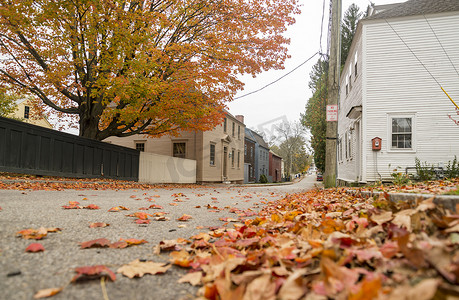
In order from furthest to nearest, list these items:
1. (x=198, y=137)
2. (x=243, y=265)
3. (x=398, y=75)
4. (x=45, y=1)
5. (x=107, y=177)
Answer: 1. (x=198, y=137)
2. (x=107, y=177)
3. (x=398, y=75)
4. (x=45, y=1)
5. (x=243, y=265)

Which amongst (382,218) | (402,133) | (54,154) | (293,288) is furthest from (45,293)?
(402,133)

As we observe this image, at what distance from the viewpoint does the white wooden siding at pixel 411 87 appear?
12.3 metres

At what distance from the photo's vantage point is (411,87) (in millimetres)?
12734

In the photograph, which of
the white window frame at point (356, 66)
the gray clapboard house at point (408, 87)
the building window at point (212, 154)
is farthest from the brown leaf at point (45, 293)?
the building window at point (212, 154)

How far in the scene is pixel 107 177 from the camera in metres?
14.7

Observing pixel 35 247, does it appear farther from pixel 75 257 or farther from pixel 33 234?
pixel 33 234

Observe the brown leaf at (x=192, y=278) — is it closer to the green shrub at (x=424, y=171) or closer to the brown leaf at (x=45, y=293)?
the brown leaf at (x=45, y=293)

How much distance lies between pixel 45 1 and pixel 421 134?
50.8ft

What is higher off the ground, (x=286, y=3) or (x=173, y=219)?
(x=286, y=3)

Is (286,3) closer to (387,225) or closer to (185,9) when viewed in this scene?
(185,9)

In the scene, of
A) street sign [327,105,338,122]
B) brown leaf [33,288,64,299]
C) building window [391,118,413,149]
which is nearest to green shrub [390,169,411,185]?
street sign [327,105,338,122]

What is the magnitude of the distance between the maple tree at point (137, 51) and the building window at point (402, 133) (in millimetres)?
6014

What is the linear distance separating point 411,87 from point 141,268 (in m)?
14.3

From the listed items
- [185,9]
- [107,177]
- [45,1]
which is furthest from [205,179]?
[45,1]
